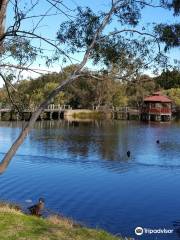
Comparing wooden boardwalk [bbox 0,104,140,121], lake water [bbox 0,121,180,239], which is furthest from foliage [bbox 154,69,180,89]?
wooden boardwalk [bbox 0,104,140,121]

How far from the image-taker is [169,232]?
49.4ft

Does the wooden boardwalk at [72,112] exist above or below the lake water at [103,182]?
above

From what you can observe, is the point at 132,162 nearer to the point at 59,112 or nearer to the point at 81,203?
the point at 81,203

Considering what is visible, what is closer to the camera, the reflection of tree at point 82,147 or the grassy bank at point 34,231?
the grassy bank at point 34,231

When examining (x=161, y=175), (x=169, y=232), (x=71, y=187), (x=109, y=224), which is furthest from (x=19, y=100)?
(x=161, y=175)

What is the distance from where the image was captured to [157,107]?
85438 mm

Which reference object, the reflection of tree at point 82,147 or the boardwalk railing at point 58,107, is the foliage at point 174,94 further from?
the reflection of tree at point 82,147

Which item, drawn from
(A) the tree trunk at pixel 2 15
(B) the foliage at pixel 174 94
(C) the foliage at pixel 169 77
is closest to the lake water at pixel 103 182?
(C) the foliage at pixel 169 77

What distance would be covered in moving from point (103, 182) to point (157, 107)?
62.8 m

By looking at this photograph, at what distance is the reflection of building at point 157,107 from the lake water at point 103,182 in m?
42.2

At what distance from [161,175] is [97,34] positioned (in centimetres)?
1659

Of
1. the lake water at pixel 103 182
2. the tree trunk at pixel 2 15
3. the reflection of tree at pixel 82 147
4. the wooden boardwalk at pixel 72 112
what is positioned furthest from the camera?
the wooden boardwalk at pixel 72 112

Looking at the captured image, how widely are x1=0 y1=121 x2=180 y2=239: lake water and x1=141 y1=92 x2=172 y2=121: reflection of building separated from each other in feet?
138

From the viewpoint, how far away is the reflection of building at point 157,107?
84162 mm
